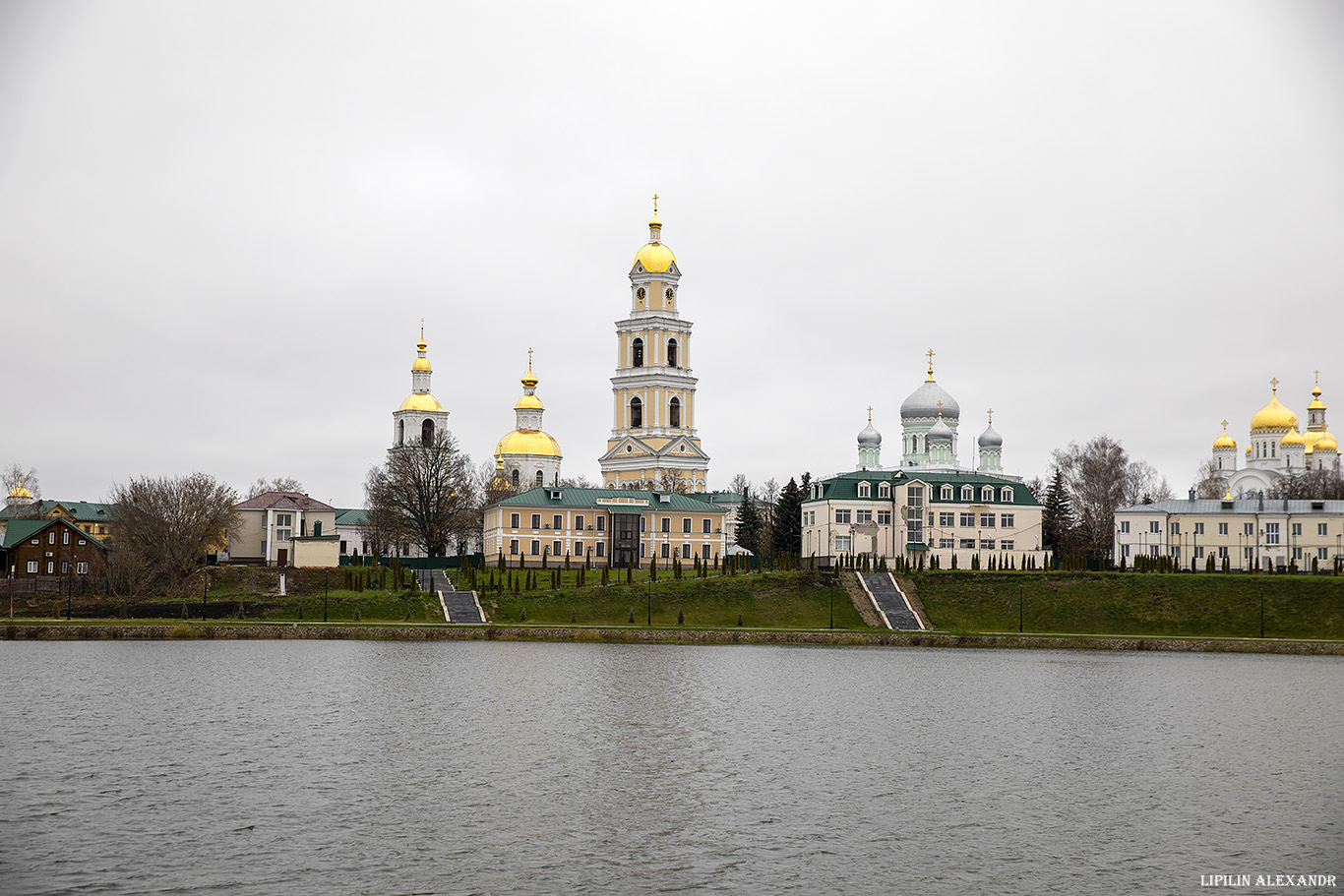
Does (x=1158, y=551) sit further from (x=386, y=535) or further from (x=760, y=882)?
(x=760, y=882)

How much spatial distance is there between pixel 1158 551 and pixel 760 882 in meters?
86.3

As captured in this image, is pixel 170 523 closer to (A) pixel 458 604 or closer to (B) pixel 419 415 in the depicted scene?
(A) pixel 458 604

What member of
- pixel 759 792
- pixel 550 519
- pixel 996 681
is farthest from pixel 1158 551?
pixel 759 792

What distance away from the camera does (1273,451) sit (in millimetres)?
143625

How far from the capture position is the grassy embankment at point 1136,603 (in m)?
71.9

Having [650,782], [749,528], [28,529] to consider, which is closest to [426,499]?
[28,529]

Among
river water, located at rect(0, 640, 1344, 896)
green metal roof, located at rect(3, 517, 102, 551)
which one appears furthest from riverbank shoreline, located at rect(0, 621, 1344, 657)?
green metal roof, located at rect(3, 517, 102, 551)

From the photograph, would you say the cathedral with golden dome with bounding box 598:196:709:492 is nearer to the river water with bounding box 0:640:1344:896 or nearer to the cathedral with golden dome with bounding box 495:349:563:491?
the cathedral with golden dome with bounding box 495:349:563:491

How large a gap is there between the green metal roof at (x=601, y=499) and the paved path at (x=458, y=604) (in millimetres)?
19999

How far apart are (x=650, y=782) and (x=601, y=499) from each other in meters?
77.5

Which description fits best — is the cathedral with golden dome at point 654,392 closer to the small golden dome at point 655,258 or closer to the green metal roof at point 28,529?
the small golden dome at point 655,258

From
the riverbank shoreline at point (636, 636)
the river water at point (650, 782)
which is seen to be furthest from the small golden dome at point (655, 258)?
the river water at point (650, 782)

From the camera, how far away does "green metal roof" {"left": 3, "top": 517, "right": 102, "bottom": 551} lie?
3551 inches

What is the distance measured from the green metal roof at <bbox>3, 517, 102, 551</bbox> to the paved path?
25168 mm
